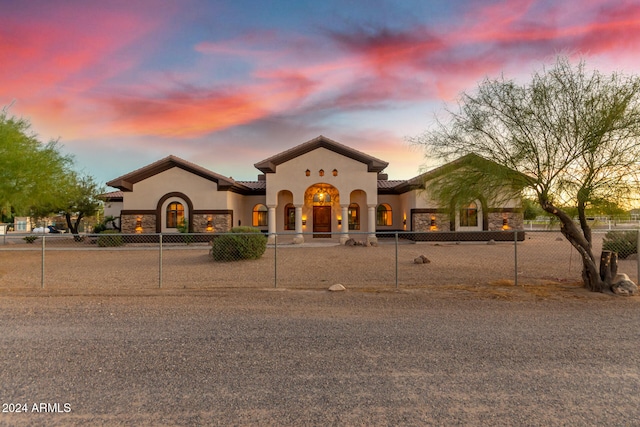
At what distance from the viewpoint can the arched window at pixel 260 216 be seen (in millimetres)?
29000

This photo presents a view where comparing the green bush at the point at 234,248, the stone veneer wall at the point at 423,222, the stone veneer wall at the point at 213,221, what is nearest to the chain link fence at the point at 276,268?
the green bush at the point at 234,248

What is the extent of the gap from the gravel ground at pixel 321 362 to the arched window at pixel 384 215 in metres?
20.5

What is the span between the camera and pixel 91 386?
165 inches

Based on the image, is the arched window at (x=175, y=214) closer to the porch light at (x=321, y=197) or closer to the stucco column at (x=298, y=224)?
the stucco column at (x=298, y=224)

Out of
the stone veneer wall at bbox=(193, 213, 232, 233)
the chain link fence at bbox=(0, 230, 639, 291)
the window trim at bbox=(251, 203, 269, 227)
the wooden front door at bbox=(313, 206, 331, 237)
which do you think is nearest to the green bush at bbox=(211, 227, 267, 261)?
the chain link fence at bbox=(0, 230, 639, 291)

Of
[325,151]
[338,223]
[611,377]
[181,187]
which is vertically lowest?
[611,377]

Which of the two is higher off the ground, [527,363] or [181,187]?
[181,187]

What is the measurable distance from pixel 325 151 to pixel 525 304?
1902 cm

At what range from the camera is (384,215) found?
2906 cm

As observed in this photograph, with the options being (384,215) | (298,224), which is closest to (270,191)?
(298,224)

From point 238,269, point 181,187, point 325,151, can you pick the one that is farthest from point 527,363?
point 181,187

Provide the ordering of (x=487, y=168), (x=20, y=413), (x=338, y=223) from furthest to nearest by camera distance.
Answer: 1. (x=338, y=223)
2. (x=487, y=168)
3. (x=20, y=413)

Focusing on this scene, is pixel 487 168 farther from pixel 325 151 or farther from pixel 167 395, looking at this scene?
pixel 325 151

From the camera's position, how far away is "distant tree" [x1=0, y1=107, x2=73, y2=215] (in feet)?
57.3
